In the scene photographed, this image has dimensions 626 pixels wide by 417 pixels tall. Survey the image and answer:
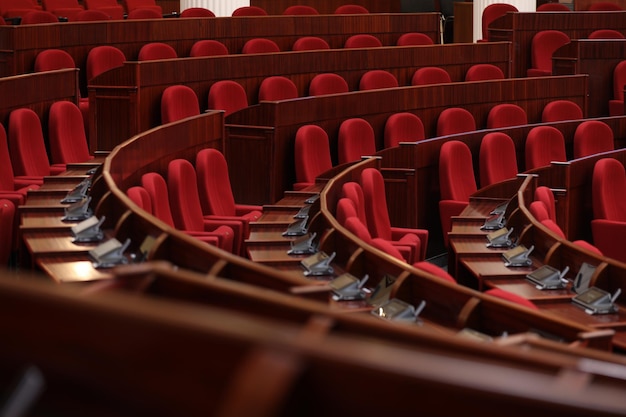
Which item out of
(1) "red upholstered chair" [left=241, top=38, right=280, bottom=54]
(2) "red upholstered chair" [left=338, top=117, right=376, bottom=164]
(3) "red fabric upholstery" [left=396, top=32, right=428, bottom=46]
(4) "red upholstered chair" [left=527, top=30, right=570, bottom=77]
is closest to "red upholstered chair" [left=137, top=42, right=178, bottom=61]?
(1) "red upholstered chair" [left=241, top=38, right=280, bottom=54]

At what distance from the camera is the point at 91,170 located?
1.35 m

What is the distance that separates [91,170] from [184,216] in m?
0.16

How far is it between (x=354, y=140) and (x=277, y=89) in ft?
0.89

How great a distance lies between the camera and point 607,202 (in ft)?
5.31

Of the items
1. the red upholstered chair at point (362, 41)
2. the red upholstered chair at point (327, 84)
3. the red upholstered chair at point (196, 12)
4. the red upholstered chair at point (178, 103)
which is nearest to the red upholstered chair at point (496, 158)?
the red upholstered chair at point (327, 84)

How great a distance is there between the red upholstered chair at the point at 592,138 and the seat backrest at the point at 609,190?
0.74ft

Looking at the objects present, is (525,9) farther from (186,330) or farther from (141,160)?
(186,330)

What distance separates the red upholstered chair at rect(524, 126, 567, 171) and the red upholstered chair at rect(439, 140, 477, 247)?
0.18 meters

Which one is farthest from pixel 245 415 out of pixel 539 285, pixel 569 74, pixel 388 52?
pixel 569 74

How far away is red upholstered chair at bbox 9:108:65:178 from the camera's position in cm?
146

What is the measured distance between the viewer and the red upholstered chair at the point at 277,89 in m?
1.92

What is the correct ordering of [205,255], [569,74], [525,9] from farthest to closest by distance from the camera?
[525,9] < [569,74] < [205,255]

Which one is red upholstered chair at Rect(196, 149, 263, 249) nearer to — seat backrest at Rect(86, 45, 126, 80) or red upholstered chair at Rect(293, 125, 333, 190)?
red upholstered chair at Rect(293, 125, 333, 190)

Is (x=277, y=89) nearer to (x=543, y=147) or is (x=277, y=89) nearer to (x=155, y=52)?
(x=155, y=52)
